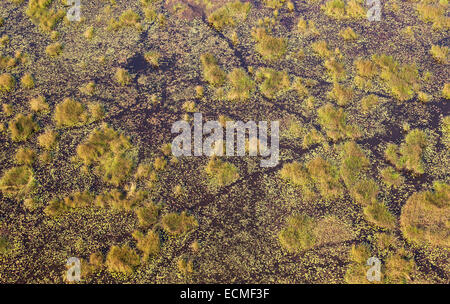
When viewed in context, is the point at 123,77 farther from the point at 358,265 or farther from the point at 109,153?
the point at 358,265

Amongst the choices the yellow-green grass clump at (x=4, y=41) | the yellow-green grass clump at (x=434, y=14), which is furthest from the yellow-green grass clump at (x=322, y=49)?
the yellow-green grass clump at (x=4, y=41)

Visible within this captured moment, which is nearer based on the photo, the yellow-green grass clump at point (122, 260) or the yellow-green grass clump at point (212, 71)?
the yellow-green grass clump at point (122, 260)

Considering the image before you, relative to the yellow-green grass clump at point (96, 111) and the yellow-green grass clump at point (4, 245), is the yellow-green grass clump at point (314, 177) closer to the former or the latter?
the yellow-green grass clump at point (96, 111)

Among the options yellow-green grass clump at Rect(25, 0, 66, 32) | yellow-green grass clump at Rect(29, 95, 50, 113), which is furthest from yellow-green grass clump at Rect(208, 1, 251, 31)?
yellow-green grass clump at Rect(29, 95, 50, 113)

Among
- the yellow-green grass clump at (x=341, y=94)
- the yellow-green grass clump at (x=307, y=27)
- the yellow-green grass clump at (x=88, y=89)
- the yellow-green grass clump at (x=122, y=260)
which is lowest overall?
the yellow-green grass clump at (x=122, y=260)

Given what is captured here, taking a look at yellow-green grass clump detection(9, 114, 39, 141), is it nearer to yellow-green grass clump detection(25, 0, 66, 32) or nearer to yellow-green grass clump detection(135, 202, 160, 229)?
yellow-green grass clump detection(135, 202, 160, 229)

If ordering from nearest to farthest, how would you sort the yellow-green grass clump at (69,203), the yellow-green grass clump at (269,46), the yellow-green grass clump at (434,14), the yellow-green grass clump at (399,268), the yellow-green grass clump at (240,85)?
the yellow-green grass clump at (399,268), the yellow-green grass clump at (69,203), the yellow-green grass clump at (240,85), the yellow-green grass clump at (269,46), the yellow-green grass clump at (434,14)

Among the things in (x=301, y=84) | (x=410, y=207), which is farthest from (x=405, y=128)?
(x=301, y=84)
